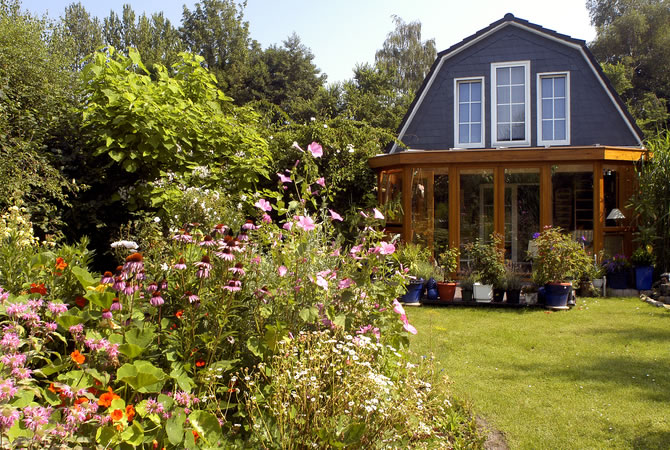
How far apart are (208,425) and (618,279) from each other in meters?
9.17

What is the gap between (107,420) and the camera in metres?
1.91

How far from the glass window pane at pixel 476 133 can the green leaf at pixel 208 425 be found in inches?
431

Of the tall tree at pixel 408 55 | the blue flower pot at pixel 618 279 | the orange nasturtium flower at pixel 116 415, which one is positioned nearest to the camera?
the orange nasturtium flower at pixel 116 415

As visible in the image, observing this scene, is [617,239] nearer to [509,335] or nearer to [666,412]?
[509,335]

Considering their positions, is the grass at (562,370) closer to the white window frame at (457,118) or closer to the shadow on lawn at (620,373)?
the shadow on lawn at (620,373)

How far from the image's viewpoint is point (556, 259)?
7746 mm

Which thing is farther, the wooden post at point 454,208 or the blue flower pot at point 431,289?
the wooden post at point 454,208

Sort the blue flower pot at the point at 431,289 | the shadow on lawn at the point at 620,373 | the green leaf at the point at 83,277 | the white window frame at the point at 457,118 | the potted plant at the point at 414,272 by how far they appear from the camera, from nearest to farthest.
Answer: the green leaf at the point at 83,277, the shadow on lawn at the point at 620,373, the potted plant at the point at 414,272, the blue flower pot at the point at 431,289, the white window frame at the point at 457,118

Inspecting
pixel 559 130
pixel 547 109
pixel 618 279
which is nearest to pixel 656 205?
pixel 618 279

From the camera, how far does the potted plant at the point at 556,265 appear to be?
7.75 m

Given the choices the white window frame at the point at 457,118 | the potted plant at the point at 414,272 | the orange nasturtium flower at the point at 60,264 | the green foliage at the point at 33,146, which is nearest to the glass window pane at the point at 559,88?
the white window frame at the point at 457,118

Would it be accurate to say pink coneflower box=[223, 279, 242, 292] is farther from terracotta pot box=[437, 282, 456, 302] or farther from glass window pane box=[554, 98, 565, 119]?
glass window pane box=[554, 98, 565, 119]

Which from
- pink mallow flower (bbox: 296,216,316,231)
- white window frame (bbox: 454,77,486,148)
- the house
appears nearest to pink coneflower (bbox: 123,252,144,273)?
pink mallow flower (bbox: 296,216,316,231)

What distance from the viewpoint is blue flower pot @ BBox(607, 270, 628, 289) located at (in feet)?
30.5
